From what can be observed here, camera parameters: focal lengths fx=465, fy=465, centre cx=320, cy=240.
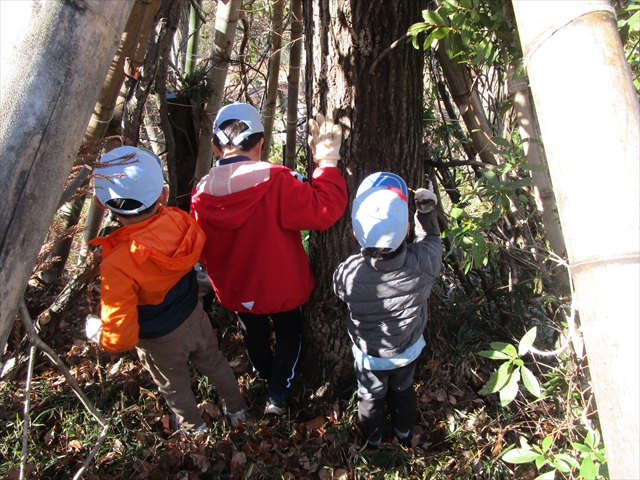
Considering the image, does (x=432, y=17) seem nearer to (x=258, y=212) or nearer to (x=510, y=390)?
(x=258, y=212)

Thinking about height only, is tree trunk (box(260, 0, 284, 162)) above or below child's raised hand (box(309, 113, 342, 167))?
above

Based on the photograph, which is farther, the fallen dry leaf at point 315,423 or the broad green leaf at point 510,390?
the fallen dry leaf at point 315,423

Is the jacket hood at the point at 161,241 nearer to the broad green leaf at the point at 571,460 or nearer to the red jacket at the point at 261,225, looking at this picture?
the red jacket at the point at 261,225

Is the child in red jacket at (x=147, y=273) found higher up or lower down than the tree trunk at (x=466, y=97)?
lower down

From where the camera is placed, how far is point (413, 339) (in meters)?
2.33

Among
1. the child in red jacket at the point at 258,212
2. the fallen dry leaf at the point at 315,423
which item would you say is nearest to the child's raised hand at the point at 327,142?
the child in red jacket at the point at 258,212

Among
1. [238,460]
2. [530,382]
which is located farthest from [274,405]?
[530,382]

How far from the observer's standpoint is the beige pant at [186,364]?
2344 mm

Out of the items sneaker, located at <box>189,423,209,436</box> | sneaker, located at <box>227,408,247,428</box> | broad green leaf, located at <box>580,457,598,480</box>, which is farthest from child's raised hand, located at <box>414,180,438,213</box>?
sneaker, located at <box>189,423,209,436</box>

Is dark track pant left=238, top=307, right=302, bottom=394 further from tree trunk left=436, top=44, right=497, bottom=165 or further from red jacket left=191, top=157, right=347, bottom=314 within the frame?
tree trunk left=436, top=44, right=497, bottom=165

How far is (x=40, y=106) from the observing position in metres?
0.79

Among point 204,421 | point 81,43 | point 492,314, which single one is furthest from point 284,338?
point 81,43

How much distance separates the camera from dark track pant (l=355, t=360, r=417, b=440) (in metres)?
2.39

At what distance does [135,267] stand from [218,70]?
2.05m
